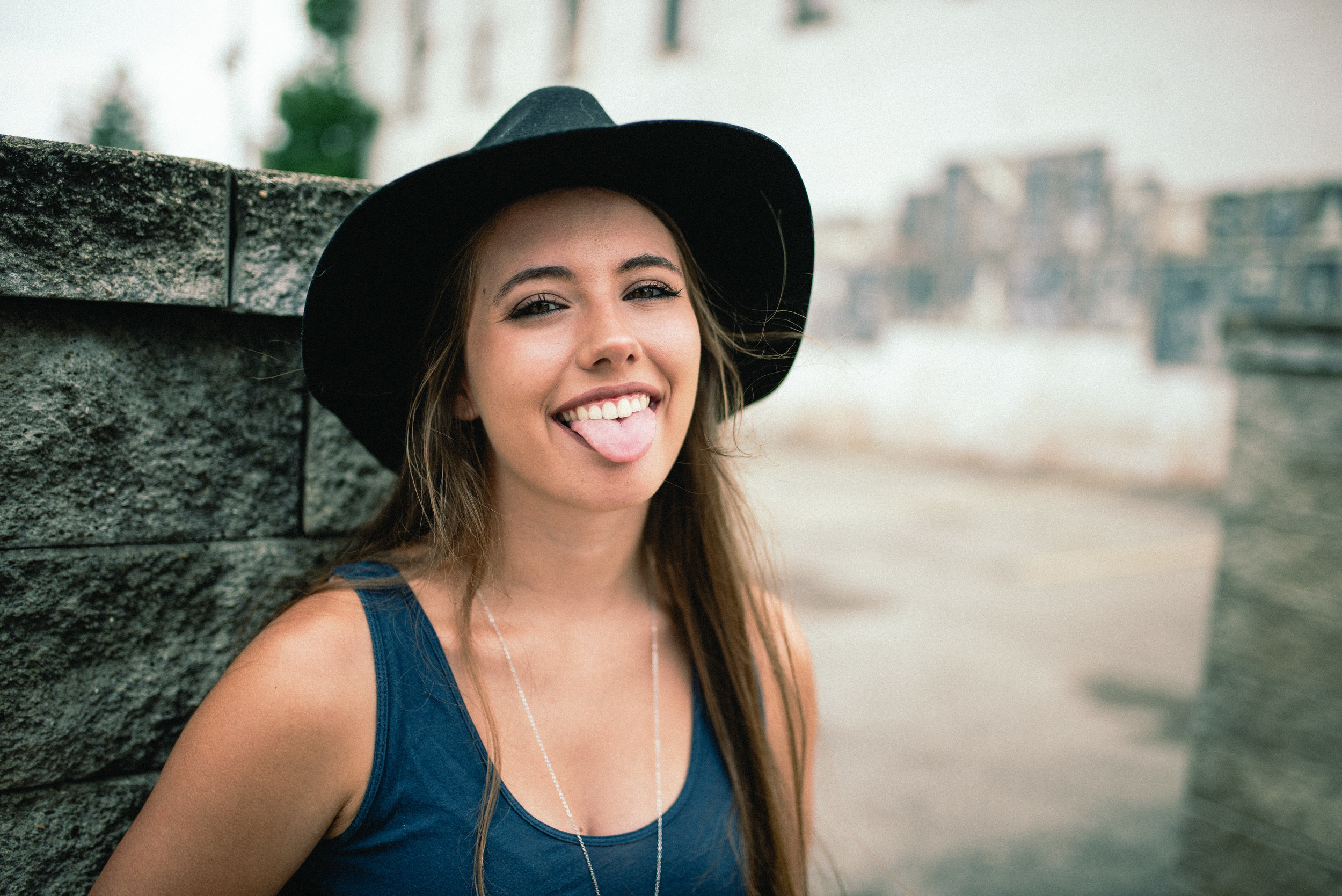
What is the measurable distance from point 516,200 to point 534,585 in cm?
66

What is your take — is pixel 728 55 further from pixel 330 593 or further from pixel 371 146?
pixel 330 593

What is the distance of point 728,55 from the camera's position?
16500mm

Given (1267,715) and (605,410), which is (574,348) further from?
(1267,715)

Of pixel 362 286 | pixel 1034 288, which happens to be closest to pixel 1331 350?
pixel 362 286

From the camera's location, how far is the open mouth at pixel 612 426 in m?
1.38

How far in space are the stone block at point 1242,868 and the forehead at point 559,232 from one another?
122 inches

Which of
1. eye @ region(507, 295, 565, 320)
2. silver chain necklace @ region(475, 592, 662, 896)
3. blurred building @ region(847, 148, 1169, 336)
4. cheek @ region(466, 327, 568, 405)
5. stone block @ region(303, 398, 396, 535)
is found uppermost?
blurred building @ region(847, 148, 1169, 336)

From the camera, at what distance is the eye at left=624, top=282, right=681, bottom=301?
1466 millimetres

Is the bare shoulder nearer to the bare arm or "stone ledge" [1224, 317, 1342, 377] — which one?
the bare arm

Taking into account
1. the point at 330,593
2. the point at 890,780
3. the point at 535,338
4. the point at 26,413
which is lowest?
the point at 890,780

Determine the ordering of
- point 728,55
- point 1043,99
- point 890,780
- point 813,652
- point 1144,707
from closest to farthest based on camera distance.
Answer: point 890,780 < point 1144,707 < point 813,652 < point 1043,99 < point 728,55

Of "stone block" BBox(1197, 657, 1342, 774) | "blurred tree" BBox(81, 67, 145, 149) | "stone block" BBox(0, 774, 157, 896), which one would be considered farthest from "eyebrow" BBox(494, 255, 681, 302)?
"stone block" BBox(1197, 657, 1342, 774)

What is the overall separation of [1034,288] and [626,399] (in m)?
13.7

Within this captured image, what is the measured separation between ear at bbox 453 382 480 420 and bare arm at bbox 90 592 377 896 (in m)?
0.47
